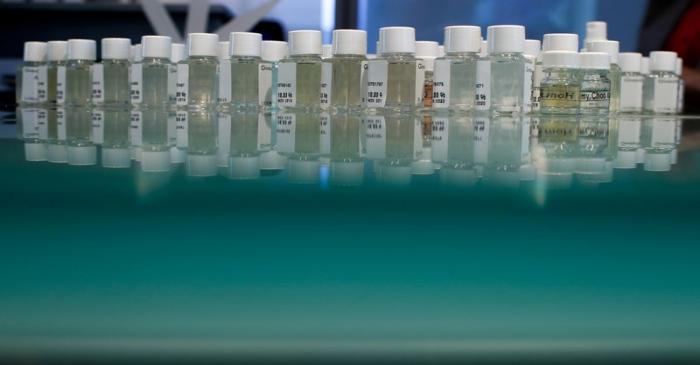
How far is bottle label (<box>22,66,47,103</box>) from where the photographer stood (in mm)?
1282


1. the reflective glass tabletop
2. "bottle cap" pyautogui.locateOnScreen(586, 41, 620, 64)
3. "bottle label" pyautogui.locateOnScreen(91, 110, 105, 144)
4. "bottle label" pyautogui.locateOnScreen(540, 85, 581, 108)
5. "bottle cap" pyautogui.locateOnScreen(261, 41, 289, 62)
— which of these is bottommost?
the reflective glass tabletop

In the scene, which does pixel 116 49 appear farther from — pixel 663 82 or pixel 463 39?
pixel 663 82

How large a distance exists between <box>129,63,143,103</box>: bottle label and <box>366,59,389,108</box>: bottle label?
0.33 m

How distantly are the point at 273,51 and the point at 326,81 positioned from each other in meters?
0.12

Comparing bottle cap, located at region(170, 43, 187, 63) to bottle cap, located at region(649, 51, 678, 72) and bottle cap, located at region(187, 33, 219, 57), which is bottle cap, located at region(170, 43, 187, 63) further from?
bottle cap, located at region(649, 51, 678, 72)

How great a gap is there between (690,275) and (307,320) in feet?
0.28

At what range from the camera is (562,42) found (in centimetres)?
104

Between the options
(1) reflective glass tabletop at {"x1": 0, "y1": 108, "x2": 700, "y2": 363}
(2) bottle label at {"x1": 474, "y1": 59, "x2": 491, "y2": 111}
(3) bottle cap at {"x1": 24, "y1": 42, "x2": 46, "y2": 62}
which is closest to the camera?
(1) reflective glass tabletop at {"x1": 0, "y1": 108, "x2": 700, "y2": 363}

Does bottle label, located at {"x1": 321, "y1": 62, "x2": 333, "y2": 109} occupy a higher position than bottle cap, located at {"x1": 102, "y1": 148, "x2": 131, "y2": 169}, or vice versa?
bottle label, located at {"x1": 321, "y1": 62, "x2": 333, "y2": 109}

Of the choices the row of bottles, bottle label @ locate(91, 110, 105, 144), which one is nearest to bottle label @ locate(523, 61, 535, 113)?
the row of bottles

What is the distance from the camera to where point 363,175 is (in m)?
0.33

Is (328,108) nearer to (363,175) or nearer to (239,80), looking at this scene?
(239,80)

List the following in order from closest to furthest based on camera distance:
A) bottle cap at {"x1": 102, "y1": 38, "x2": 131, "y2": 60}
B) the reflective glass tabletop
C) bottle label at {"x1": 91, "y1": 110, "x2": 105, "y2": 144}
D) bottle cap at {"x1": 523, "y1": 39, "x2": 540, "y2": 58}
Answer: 1. the reflective glass tabletop
2. bottle label at {"x1": 91, "y1": 110, "x2": 105, "y2": 144}
3. bottle cap at {"x1": 523, "y1": 39, "x2": 540, "y2": 58}
4. bottle cap at {"x1": 102, "y1": 38, "x2": 131, "y2": 60}

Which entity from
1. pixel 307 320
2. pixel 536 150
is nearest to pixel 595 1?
pixel 536 150
